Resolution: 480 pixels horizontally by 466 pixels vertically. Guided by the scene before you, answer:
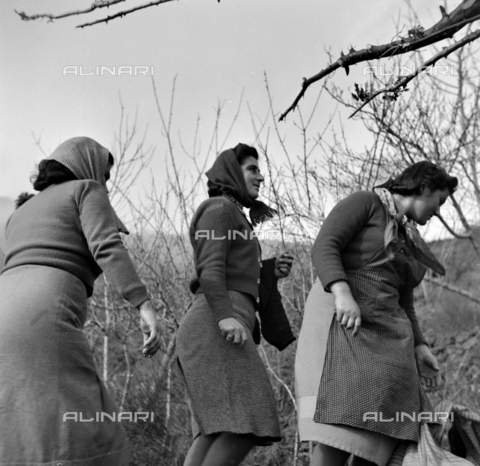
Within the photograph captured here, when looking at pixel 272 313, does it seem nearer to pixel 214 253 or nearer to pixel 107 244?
pixel 214 253

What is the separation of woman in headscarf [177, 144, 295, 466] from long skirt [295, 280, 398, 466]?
132 mm

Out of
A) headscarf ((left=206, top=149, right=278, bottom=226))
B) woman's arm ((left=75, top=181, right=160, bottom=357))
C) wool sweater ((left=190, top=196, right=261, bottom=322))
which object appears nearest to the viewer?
woman's arm ((left=75, top=181, right=160, bottom=357))

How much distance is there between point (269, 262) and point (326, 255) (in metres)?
0.52

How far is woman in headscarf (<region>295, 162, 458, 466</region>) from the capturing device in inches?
105

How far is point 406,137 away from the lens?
6430 millimetres

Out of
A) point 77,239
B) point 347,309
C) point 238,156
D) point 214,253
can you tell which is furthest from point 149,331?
point 238,156

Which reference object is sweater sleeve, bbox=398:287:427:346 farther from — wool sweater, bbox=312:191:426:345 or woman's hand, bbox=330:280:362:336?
woman's hand, bbox=330:280:362:336

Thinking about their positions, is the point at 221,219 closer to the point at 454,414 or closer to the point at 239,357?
the point at 239,357

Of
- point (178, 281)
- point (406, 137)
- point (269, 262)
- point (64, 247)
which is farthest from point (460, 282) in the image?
point (64, 247)

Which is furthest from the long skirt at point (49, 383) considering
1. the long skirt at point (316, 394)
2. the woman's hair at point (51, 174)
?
the long skirt at point (316, 394)

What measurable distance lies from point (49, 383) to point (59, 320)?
0.21 m

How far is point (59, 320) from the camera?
237cm

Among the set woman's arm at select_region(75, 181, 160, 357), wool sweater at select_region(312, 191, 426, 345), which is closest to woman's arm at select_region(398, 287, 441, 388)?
wool sweater at select_region(312, 191, 426, 345)

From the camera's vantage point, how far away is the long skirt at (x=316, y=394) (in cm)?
264
